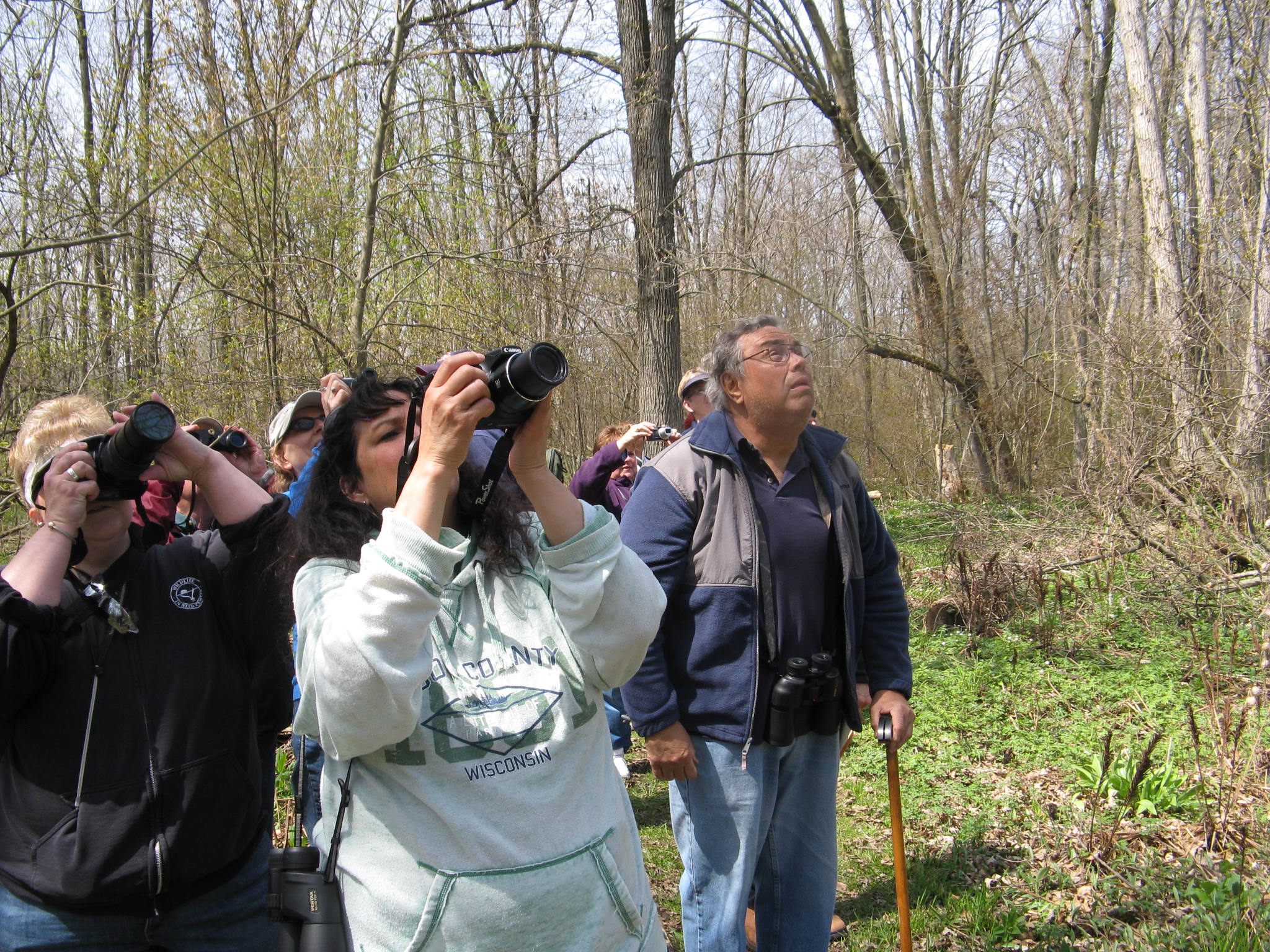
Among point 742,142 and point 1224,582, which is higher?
point 742,142

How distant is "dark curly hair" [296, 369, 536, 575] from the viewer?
1569mm

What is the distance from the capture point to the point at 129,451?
71.7 inches

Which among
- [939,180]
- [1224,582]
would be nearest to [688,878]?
[1224,582]

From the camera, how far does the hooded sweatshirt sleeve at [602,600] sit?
151cm

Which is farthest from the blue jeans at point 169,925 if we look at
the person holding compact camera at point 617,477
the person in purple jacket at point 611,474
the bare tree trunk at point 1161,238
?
the bare tree trunk at point 1161,238

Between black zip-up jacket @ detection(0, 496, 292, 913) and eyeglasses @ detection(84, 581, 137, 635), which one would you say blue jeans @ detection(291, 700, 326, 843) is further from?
eyeglasses @ detection(84, 581, 137, 635)

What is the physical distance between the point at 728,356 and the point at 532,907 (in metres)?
1.70

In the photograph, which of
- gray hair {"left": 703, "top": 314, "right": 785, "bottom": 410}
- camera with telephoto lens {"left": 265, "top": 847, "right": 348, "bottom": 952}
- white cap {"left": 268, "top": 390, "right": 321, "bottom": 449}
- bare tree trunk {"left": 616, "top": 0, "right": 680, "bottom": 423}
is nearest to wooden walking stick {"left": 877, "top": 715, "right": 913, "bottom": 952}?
gray hair {"left": 703, "top": 314, "right": 785, "bottom": 410}

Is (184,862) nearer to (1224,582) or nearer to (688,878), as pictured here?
(688,878)

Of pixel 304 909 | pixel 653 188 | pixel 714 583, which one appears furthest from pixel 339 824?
pixel 653 188

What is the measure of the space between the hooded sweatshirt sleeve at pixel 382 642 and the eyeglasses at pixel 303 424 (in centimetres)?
205

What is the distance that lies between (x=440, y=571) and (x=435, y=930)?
1.76 feet

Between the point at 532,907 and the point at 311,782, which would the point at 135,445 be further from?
the point at 532,907

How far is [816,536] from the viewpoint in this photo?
2482 millimetres
